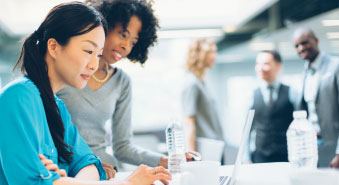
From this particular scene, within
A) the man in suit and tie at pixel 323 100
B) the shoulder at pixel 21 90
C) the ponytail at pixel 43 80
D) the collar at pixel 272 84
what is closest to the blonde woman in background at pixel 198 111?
the collar at pixel 272 84

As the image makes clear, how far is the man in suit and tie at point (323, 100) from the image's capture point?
253 centimetres

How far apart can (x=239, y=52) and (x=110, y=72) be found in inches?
197

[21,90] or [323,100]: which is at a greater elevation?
[21,90]

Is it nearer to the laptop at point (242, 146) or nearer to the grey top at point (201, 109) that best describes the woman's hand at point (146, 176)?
the laptop at point (242, 146)

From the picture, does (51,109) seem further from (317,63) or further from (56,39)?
(317,63)

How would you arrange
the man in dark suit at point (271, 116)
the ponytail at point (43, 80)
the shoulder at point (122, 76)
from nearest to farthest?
the ponytail at point (43, 80) → the shoulder at point (122, 76) → the man in dark suit at point (271, 116)


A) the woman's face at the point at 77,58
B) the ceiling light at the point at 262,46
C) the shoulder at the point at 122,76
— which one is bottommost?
the shoulder at the point at 122,76

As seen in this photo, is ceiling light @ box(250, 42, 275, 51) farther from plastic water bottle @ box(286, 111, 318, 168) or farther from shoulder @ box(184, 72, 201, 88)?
plastic water bottle @ box(286, 111, 318, 168)

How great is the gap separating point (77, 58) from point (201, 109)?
2.03 meters

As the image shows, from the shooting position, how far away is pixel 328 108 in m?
2.54

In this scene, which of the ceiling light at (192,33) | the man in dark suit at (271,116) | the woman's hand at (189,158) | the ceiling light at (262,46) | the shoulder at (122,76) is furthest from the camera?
the ceiling light at (192,33)

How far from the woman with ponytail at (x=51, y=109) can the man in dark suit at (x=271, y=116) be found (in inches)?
81.5

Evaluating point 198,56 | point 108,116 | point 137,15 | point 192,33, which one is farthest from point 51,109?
point 192,33

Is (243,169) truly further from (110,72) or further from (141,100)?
(141,100)
